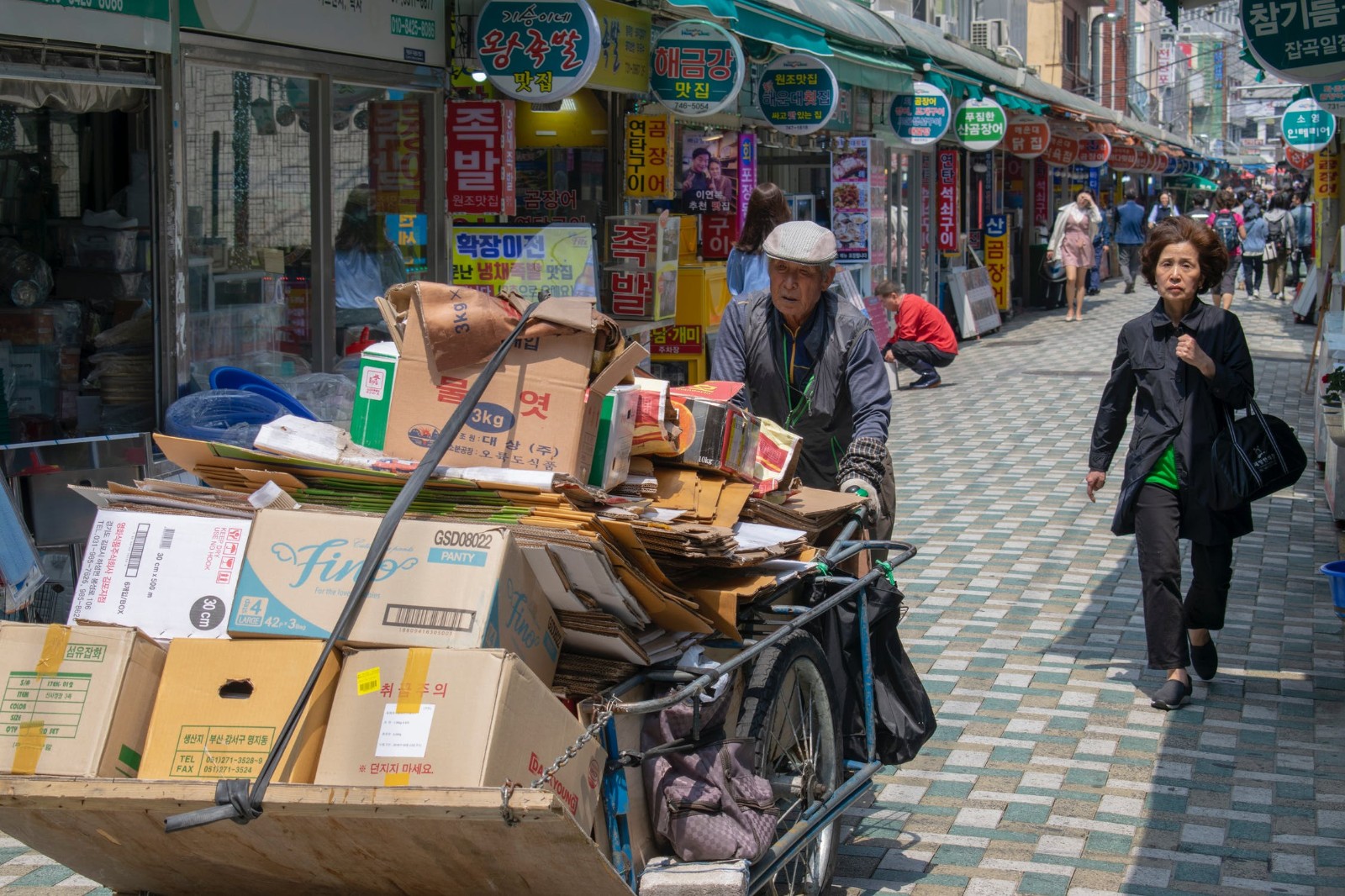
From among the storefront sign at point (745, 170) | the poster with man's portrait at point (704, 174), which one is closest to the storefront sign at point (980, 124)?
the storefront sign at point (745, 170)

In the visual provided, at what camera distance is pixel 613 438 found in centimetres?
386

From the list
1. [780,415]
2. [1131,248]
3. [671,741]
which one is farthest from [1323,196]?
[671,741]

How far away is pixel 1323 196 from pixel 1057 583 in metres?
13.3

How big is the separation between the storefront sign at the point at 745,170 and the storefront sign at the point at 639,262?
300 cm

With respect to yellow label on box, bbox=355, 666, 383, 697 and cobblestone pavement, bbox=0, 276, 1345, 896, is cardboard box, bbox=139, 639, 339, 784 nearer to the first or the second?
yellow label on box, bbox=355, 666, 383, 697

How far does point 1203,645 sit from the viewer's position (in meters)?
6.61

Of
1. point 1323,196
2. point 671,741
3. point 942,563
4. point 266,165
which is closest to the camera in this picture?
point 671,741

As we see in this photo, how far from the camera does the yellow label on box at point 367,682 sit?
10.3 feet

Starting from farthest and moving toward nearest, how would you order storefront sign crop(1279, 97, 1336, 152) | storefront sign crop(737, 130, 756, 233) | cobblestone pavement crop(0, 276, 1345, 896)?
storefront sign crop(1279, 97, 1336, 152)
storefront sign crop(737, 130, 756, 233)
cobblestone pavement crop(0, 276, 1345, 896)

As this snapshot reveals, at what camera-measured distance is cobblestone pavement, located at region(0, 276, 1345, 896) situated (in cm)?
481

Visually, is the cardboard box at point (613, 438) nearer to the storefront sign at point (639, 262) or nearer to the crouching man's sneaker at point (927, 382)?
the storefront sign at point (639, 262)

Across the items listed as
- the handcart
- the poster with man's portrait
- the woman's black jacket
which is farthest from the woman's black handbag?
the poster with man's portrait

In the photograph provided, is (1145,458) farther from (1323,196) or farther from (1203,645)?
(1323,196)

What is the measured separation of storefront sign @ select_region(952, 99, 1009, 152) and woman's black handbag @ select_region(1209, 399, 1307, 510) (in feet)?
46.7
